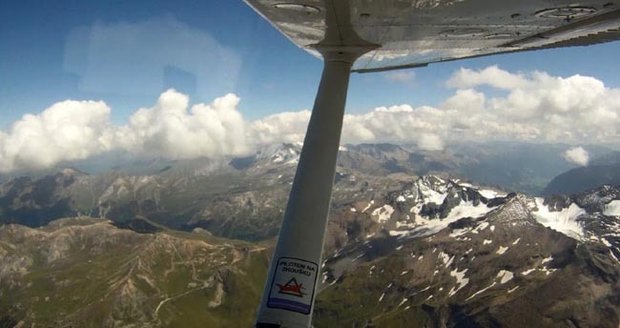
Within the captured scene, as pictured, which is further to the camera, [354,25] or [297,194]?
[297,194]

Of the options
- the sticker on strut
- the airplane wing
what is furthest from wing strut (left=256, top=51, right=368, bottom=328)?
the airplane wing

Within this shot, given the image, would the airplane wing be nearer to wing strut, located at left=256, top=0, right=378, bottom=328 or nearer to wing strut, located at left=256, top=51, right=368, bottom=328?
wing strut, located at left=256, top=0, right=378, bottom=328

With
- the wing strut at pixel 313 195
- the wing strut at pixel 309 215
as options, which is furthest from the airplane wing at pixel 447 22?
the wing strut at pixel 309 215

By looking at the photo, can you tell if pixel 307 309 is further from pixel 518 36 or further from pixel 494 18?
pixel 518 36

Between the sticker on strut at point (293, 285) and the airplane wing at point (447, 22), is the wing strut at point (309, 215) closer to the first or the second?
the sticker on strut at point (293, 285)

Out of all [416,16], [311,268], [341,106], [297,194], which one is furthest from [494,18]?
[311,268]
